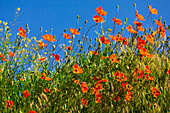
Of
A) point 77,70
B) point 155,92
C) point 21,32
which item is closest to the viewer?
point 77,70

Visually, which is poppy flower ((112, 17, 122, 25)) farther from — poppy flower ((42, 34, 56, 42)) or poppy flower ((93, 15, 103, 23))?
poppy flower ((42, 34, 56, 42))

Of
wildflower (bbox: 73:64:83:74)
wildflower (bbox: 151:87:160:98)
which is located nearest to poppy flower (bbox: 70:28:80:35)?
wildflower (bbox: 73:64:83:74)

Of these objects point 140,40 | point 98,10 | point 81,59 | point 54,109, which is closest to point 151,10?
point 140,40

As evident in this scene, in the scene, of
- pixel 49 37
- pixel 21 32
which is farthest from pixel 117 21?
pixel 21 32

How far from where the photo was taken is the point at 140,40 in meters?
2.99

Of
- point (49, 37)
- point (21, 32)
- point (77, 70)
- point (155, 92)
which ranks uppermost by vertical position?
point (21, 32)

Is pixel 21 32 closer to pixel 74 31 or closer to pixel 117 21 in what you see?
pixel 74 31

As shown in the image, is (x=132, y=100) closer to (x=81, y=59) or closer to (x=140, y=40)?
(x=140, y=40)

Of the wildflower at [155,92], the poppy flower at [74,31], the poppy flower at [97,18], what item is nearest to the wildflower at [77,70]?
the poppy flower at [74,31]

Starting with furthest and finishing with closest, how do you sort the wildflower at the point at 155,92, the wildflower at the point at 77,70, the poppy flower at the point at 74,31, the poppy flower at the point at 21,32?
the poppy flower at the point at 21,32
the poppy flower at the point at 74,31
the wildflower at the point at 155,92
the wildflower at the point at 77,70

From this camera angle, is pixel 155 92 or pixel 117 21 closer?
pixel 155 92

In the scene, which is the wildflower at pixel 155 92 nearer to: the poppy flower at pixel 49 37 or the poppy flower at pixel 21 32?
the poppy flower at pixel 49 37

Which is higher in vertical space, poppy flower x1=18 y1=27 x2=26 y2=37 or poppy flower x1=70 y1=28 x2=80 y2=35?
poppy flower x1=18 y1=27 x2=26 y2=37

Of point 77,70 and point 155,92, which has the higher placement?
point 77,70
